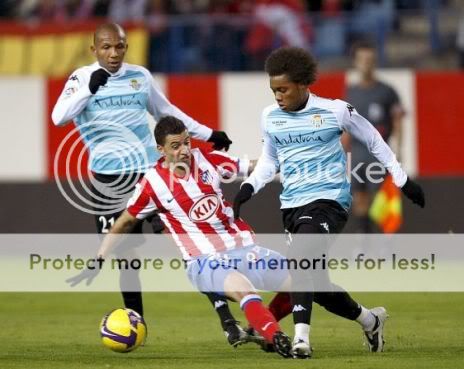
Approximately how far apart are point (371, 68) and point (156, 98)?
503 centimetres

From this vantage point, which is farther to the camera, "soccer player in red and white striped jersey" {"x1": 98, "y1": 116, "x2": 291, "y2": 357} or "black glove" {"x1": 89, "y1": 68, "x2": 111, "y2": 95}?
"black glove" {"x1": 89, "y1": 68, "x2": 111, "y2": 95}

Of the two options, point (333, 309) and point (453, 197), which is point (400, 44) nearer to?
point (453, 197)

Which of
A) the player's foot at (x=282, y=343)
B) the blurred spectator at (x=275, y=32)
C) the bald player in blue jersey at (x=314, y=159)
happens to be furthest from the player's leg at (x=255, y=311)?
the blurred spectator at (x=275, y=32)

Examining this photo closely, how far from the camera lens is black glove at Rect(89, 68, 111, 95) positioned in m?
10.1

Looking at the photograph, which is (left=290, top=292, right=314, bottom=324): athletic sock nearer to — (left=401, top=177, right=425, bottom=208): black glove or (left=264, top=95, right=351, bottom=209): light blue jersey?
(left=264, top=95, right=351, bottom=209): light blue jersey

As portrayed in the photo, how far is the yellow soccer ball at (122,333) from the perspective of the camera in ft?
29.0

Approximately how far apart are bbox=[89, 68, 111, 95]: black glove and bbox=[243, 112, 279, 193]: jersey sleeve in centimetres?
156

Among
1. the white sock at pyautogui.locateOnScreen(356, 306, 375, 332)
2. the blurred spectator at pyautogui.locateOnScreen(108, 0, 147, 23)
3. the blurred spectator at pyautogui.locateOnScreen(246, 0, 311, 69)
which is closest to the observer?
the white sock at pyautogui.locateOnScreen(356, 306, 375, 332)

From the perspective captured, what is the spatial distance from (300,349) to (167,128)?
5.87 feet

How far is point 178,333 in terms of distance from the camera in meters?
10.4

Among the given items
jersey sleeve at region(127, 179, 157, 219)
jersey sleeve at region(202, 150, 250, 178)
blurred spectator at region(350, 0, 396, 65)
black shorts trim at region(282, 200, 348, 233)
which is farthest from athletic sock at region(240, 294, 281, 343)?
blurred spectator at region(350, 0, 396, 65)

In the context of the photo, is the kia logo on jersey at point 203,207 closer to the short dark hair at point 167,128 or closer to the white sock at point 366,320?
the short dark hair at point 167,128

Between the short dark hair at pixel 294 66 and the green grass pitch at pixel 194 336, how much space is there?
74.4 inches

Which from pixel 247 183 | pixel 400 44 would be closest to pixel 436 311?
pixel 247 183
